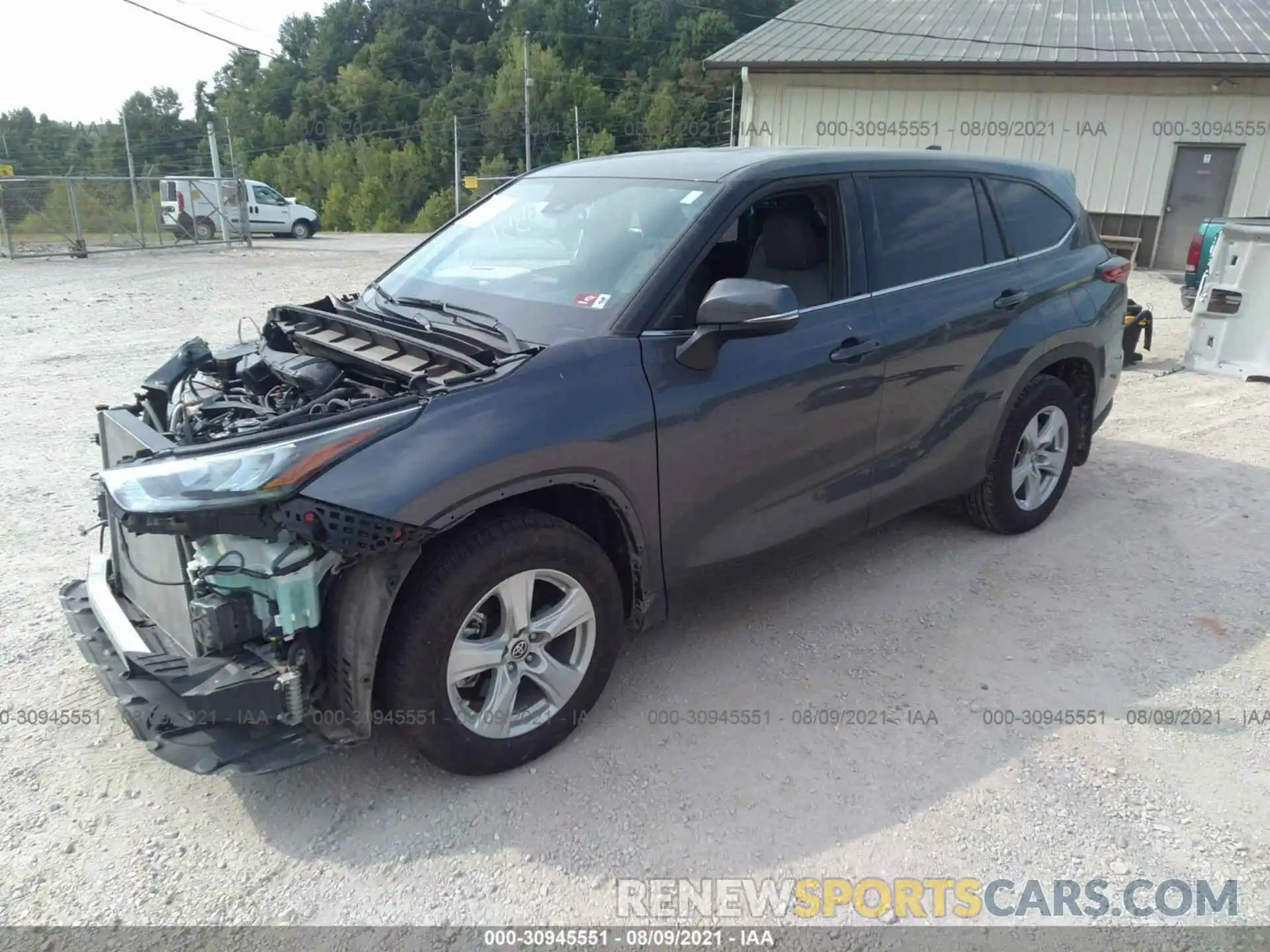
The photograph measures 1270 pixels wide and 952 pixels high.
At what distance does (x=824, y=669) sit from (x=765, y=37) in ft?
61.8

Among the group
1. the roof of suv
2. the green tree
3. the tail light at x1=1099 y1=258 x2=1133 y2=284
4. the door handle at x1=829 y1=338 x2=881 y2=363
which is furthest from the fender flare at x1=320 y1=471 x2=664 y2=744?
the green tree

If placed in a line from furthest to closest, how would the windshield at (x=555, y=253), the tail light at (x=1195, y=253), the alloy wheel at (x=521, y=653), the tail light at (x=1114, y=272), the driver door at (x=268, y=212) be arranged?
the driver door at (x=268, y=212) < the tail light at (x=1195, y=253) < the tail light at (x=1114, y=272) < the windshield at (x=555, y=253) < the alloy wheel at (x=521, y=653)

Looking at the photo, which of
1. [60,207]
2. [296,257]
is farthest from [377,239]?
[60,207]

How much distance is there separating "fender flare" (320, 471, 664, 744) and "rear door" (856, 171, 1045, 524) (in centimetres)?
194

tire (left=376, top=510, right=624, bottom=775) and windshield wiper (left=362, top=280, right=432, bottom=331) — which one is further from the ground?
windshield wiper (left=362, top=280, right=432, bottom=331)

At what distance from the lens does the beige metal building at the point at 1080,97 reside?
1655 centimetres

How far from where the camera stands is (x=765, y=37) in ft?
63.1

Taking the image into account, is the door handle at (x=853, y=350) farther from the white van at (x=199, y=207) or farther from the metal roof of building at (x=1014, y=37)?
the white van at (x=199, y=207)

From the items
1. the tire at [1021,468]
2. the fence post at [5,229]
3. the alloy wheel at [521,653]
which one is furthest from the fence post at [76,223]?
the alloy wheel at [521,653]

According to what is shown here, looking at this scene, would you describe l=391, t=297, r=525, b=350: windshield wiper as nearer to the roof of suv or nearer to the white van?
the roof of suv

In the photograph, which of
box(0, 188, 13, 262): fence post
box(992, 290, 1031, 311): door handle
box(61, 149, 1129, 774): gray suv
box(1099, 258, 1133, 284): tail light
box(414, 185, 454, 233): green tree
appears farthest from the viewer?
box(414, 185, 454, 233): green tree

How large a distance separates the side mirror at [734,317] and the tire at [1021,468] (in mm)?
1975

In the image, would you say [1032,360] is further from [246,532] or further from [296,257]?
[296,257]

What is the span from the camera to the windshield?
10.5 ft
